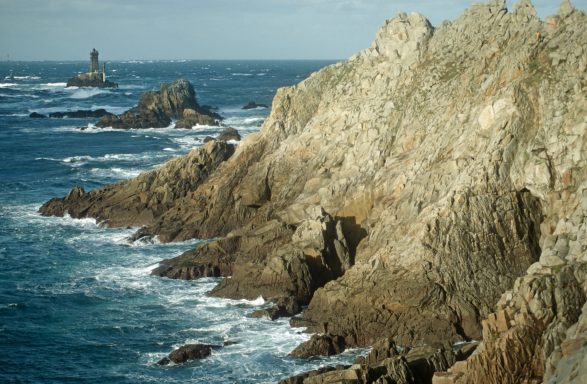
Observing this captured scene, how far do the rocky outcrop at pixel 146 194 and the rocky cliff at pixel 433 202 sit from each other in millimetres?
2369

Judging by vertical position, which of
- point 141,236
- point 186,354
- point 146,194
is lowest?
point 186,354

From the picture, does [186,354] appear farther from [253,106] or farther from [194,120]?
[253,106]

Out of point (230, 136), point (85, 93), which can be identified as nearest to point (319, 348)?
point (230, 136)

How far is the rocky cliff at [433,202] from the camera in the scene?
32594mm

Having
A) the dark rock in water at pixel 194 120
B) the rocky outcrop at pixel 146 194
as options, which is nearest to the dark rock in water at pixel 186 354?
the rocky outcrop at pixel 146 194

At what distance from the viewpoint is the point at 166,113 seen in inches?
4988

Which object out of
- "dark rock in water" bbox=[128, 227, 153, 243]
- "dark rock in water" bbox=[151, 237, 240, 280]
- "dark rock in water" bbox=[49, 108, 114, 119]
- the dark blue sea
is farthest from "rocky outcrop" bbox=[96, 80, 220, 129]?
"dark rock in water" bbox=[151, 237, 240, 280]

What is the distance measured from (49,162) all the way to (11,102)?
81.5 m

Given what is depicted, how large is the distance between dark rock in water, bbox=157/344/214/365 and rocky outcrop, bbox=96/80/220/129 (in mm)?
80037

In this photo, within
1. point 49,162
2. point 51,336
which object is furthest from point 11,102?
point 51,336

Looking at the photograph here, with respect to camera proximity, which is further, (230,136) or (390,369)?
(230,136)

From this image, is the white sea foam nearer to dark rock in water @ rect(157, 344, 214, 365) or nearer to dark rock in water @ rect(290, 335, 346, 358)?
dark rock in water @ rect(157, 344, 214, 365)

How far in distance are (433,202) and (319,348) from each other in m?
10.2

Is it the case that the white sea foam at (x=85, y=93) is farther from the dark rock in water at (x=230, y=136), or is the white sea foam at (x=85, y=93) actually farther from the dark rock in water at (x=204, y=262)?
the dark rock in water at (x=204, y=262)
